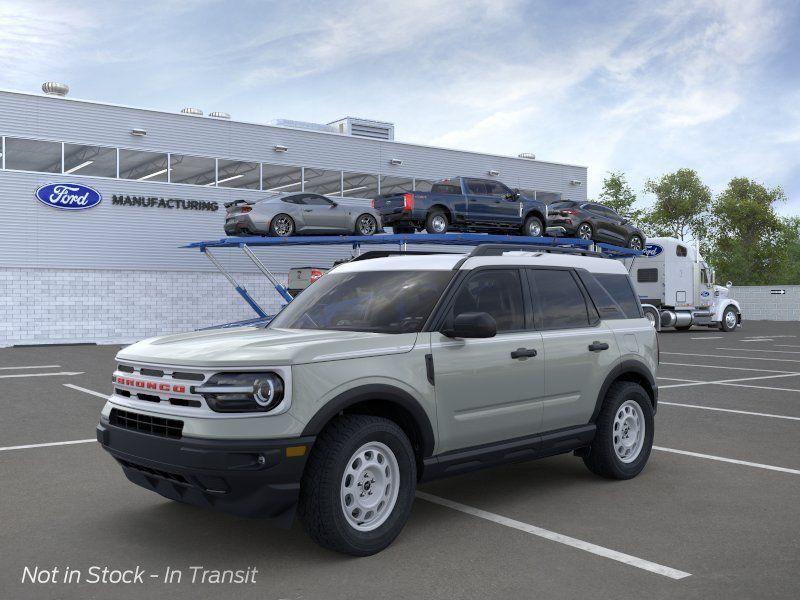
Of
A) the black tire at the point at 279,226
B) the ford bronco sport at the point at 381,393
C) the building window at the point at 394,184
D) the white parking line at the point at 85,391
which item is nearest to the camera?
the ford bronco sport at the point at 381,393

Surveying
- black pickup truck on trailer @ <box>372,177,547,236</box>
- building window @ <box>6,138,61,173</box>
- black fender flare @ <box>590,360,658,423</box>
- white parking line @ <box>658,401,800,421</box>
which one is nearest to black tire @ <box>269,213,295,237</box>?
black pickup truck on trailer @ <box>372,177,547,236</box>

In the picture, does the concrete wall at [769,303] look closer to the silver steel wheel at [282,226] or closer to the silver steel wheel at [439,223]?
the silver steel wheel at [439,223]

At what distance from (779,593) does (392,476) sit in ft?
7.12

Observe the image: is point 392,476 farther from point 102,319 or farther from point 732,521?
point 102,319

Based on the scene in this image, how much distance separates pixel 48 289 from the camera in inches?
1064

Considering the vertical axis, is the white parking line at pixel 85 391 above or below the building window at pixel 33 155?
below

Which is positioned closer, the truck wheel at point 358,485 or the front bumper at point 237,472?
the front bumper at point 237,472

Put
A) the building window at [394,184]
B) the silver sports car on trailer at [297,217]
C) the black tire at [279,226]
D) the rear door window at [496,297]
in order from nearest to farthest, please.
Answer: the rear door window at [496,297] < the silver sports car on trailer at [297,217] < the black tire at [279,226] < the building window at [394,184]

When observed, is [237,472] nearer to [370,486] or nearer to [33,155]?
[370,486]

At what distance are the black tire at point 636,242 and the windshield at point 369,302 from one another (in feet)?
78.9

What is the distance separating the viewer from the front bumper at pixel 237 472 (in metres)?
4.31

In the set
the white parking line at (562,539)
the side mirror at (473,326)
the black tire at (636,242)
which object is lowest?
the white parking line at (562,539)

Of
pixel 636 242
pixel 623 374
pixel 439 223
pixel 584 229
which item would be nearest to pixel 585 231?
pixel 584 229

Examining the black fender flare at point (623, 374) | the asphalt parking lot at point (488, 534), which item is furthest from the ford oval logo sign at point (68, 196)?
the black fender flare at point (623, 374)
